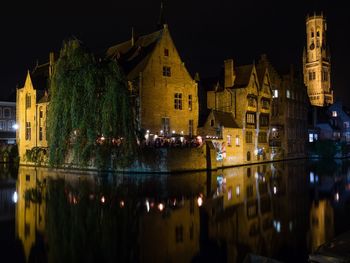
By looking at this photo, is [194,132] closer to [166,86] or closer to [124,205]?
[166,86]

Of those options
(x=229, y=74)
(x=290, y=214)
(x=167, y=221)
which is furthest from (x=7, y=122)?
(x=290, y=214)

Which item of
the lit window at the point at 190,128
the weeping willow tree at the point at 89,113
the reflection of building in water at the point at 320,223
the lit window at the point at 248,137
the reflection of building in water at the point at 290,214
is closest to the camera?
the reflection of building in water at the point at 290,214

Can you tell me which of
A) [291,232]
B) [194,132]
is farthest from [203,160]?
[291,232]

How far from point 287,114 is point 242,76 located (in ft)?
52.1

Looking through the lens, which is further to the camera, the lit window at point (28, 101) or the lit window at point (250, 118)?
the lit window at point (28, 101)

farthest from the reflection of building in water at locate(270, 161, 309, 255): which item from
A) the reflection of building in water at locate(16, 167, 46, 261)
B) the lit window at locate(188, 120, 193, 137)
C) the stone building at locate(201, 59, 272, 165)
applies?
the stone building at locate(201, 59, 272, 165)

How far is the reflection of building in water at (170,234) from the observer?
13.1 metres

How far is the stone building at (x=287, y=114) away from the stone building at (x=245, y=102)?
11.5 feet

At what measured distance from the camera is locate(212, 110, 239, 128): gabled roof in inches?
2026

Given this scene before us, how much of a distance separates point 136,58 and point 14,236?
35.8 m

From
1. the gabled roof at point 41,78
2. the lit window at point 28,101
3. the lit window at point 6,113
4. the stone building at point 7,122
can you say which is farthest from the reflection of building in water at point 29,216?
the lit window at point 6,113

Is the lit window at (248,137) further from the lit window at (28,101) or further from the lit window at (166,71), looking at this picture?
the lit window at (28,101)

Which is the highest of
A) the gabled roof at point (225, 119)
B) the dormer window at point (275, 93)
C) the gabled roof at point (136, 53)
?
the gabled roof at point (136, 53)

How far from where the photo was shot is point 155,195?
25.6 metres
